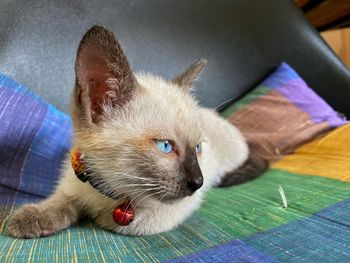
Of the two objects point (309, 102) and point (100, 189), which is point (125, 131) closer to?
point (100, 189)

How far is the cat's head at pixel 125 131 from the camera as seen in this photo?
2.92ft

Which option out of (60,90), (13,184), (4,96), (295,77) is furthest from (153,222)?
(295,77)

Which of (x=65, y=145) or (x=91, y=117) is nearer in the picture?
(x=91, y=117)

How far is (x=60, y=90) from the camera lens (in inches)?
63.4

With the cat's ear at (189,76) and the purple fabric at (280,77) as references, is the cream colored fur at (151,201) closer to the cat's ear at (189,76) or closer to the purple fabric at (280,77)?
the cat's ear at (189,76)

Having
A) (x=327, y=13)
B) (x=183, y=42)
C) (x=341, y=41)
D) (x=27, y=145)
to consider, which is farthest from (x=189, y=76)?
(x=341, y=41)

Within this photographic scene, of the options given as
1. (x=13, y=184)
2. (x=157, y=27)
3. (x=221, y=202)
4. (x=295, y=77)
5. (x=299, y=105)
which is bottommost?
(x=221, y=202)

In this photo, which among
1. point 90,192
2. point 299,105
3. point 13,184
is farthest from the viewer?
point 299,105

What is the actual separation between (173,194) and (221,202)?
0.35m

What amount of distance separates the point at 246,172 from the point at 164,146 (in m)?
0.64

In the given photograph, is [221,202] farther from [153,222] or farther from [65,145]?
[65,145]

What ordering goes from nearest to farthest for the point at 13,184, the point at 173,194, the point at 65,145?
1. the point at 173,194
2. the point at 13,184
3. the point at 65,145

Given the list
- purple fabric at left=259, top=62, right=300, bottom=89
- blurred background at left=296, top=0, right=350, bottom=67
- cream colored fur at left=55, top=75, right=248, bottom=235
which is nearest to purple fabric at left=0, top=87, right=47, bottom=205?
cream colored fur at left=55, top=75, right=248, bottom=235

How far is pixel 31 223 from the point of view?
0.90 m
